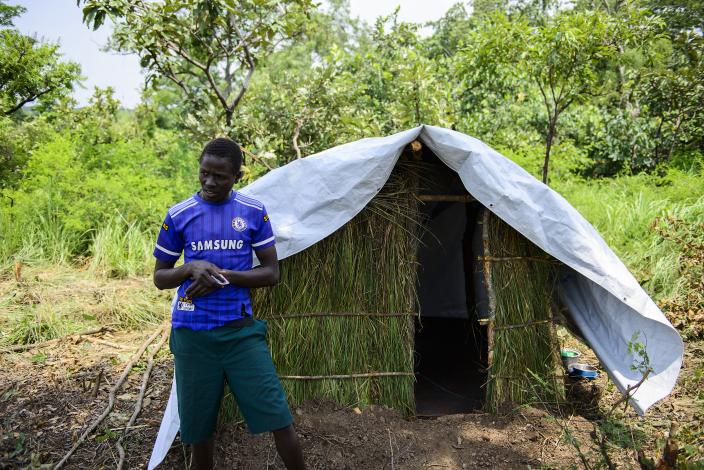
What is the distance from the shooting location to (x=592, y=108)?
461 inches

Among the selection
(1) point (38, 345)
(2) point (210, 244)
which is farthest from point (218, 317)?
(1) point (38, 345)

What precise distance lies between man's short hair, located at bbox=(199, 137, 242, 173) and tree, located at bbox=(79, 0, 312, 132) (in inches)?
141

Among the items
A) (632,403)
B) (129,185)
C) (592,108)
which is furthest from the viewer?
(592,108)

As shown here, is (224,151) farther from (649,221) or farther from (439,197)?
(649,221)

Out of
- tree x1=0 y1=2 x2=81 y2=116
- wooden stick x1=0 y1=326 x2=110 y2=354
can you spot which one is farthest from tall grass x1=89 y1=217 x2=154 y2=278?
tree x1=0 y1=2 x2=81 y2=116

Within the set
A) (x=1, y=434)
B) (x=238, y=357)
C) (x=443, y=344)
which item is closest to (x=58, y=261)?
(x=1, y=434)

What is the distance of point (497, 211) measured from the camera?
348cm

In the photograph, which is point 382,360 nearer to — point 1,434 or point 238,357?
point 238,357

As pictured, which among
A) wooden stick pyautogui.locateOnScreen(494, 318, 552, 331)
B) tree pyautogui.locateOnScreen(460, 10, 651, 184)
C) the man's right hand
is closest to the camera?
the man's right hand

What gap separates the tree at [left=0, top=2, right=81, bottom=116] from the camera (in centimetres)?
842

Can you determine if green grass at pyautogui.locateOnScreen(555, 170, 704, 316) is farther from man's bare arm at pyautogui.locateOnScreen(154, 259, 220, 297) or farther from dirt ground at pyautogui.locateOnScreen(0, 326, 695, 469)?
man's bare arm at pyautogui.locateOnScreen(154, 259, 220, 297)

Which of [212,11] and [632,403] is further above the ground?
[212,11]

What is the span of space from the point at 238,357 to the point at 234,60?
4.94 meters

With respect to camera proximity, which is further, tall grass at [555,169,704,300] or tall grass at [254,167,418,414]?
tall grass at [555,169,704,300]
